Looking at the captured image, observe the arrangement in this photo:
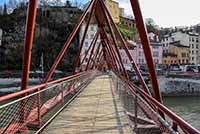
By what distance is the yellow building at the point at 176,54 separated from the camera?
4624 inches

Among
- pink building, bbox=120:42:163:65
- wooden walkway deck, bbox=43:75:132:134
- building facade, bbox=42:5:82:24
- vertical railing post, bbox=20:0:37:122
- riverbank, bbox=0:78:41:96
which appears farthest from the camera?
pink building, bbox=120:42:163:65

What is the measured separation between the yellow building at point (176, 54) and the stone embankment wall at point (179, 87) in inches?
1606

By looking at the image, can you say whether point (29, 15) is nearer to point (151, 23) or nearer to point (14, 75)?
point (14, 75)

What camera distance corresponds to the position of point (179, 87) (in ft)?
247

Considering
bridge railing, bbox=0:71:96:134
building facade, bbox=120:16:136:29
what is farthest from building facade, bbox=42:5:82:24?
bridge railing, bbox=0:71:96:134

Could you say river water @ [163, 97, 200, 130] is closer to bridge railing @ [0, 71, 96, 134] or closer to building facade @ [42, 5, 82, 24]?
bridge railing @ [0, 71, 96, 134]

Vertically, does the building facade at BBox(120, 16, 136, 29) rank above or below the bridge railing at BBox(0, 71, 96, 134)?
above

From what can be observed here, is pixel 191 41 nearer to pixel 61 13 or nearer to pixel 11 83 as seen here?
pixel 61 13

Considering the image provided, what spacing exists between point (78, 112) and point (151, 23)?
134 meters

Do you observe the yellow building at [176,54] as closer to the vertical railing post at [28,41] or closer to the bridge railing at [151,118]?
the bridge railing at [151,118]

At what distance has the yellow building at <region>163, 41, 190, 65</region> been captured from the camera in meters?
117

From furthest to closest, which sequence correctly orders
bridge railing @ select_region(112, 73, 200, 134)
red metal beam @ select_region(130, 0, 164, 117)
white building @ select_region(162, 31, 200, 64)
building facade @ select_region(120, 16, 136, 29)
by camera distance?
white building @ select_region(162, 31, 200, 64), building facade @ select_region(120, 16, 136, 29), red metal beam @ select_region(130, 0, 164, 117), bridge railing @ select_region(112, 73, 200, 134)

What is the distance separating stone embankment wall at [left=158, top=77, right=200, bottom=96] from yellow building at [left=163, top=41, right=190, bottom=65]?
40797mm

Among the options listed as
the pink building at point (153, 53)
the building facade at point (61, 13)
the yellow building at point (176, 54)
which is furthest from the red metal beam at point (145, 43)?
the yellow building at point (176, 54)
